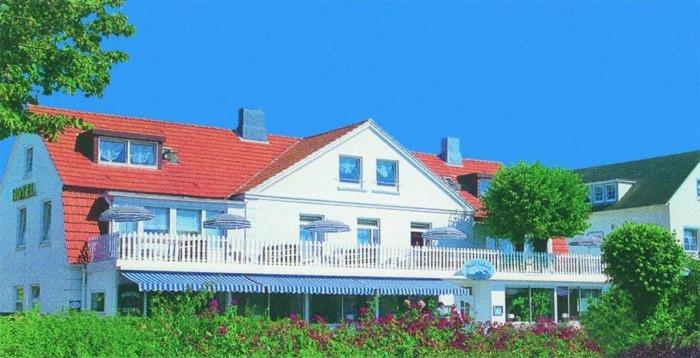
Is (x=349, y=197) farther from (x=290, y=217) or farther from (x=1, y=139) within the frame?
(x=1, y=139)

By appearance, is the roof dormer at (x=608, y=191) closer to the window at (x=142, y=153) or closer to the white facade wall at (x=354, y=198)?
the white facade wall at (x=354, y=198)

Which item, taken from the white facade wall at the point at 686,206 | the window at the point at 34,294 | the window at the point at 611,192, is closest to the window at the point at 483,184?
the white facade wall at the point at 686,206

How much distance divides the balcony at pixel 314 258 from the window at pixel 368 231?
1801 millimetres

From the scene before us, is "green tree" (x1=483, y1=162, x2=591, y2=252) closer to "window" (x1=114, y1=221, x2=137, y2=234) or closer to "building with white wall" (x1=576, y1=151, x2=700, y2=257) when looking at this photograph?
"building with white wall" (x1=576, y1=151, x2=700, y2=257)

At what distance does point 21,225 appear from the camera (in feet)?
133

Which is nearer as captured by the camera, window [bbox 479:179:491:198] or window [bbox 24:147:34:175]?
window [bbox 24:147:34:175]

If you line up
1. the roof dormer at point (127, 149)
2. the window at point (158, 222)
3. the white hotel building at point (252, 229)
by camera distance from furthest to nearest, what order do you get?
the roof dormer at point (127, 149)
the window at point (158, 222)
the white hotel building at point (252, 229)

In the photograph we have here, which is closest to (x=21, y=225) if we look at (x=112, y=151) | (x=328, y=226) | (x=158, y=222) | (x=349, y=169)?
(x=112, y=151)

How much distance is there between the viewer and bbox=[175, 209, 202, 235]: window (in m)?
37.1

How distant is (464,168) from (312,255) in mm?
14870

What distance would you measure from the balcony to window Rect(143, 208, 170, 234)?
6.58ft

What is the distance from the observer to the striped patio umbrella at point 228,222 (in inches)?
1417

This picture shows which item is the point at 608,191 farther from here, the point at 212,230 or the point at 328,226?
the point at 212,230

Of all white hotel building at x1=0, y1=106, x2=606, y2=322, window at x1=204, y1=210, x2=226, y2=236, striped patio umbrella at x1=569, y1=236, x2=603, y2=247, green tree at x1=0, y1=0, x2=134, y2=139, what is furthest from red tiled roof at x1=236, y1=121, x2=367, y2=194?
green tree at x1=0, y1=0, x2=134, y2=139
